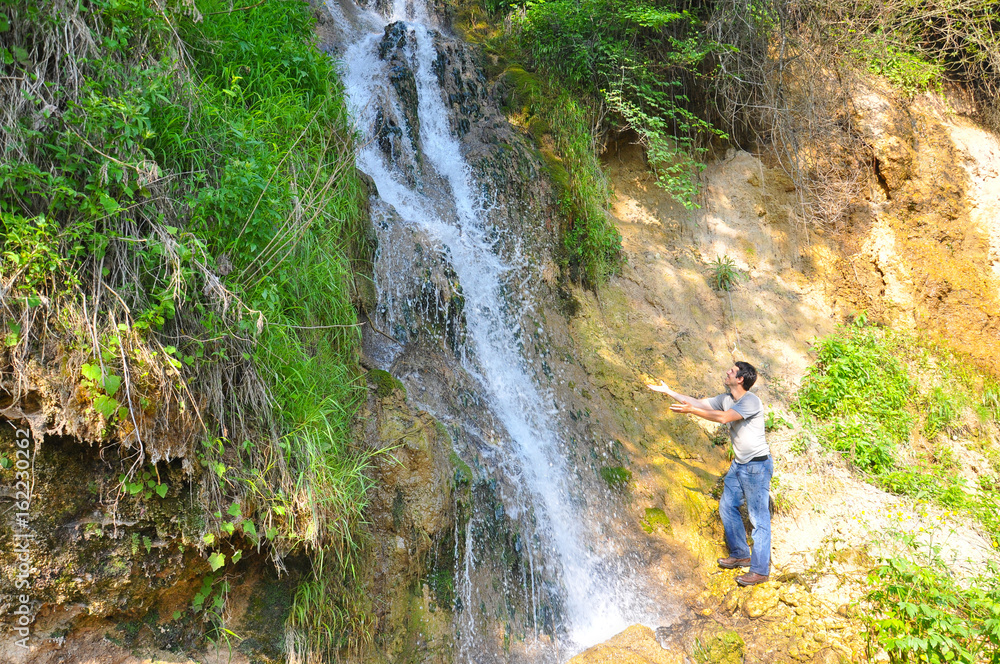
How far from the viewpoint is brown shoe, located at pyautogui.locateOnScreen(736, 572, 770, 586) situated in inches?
183

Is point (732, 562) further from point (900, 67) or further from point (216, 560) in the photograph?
point (900, 67)

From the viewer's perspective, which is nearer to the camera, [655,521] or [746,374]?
[746,374]

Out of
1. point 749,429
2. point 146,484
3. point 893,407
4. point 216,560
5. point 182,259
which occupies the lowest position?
point 893,407

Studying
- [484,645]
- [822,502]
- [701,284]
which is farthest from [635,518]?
[701,284]

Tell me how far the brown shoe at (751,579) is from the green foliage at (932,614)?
28.9 inches

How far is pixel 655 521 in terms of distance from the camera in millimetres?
5465

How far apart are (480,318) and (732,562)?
3.06 meters

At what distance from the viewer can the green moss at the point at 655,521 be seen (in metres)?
5.41

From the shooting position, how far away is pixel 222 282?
3.18m

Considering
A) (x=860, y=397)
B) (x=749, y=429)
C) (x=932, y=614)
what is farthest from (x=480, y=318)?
(x=860, y=397)

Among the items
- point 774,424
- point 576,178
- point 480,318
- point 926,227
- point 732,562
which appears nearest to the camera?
point 732,562

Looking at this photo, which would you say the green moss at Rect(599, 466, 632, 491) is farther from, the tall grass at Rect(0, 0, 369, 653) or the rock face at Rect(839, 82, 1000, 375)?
the rock face at Rect(839, 82, 1000, 375)

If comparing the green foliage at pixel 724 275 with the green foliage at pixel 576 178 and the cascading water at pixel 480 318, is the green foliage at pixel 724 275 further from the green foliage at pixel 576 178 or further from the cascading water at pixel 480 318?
the cascading water at pixel 480 318

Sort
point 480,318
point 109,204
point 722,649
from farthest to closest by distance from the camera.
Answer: point 480,318 < point 722,649 < point 109,204
